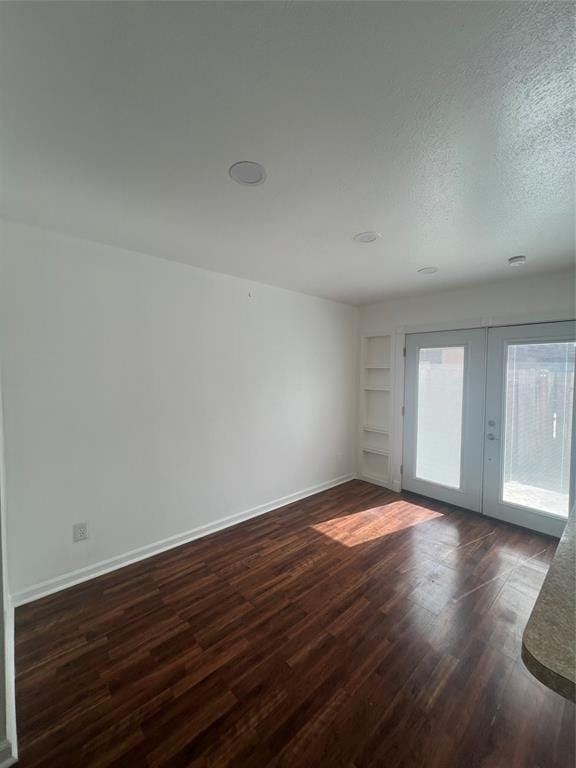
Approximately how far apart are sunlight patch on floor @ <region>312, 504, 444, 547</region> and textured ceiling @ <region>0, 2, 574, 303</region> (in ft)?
8.81

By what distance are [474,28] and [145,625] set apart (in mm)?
3112

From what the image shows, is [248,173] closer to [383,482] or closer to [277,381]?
[277,381]

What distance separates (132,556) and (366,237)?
3.18 m

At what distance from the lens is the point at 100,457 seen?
94.3 inches

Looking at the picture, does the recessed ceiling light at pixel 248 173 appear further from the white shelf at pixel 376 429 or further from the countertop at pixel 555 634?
the white shelf at pixel 376 429

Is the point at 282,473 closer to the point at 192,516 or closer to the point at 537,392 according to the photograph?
the point at 192,516

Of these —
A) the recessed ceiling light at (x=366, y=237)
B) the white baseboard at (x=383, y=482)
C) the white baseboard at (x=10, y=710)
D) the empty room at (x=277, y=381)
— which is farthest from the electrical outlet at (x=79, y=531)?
the white baseboard at (x=383, y=482)

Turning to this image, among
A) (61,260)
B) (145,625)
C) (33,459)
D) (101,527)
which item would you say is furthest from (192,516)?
(61,260)

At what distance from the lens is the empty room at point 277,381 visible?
0.98 m

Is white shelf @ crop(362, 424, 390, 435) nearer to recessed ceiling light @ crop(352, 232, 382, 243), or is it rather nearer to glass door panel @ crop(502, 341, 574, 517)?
glass door panel @ crop(502, 341, 574, 517)

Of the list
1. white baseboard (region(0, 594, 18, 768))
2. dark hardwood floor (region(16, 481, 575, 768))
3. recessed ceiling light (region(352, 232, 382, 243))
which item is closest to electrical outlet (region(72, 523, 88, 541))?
dark hardwood floor (region(16, 481, 575, 768))

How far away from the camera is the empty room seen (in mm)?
980

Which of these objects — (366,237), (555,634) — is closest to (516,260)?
(366,237)

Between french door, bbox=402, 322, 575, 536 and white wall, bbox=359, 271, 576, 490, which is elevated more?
white wall, bbox=359, 271, 576, 490
